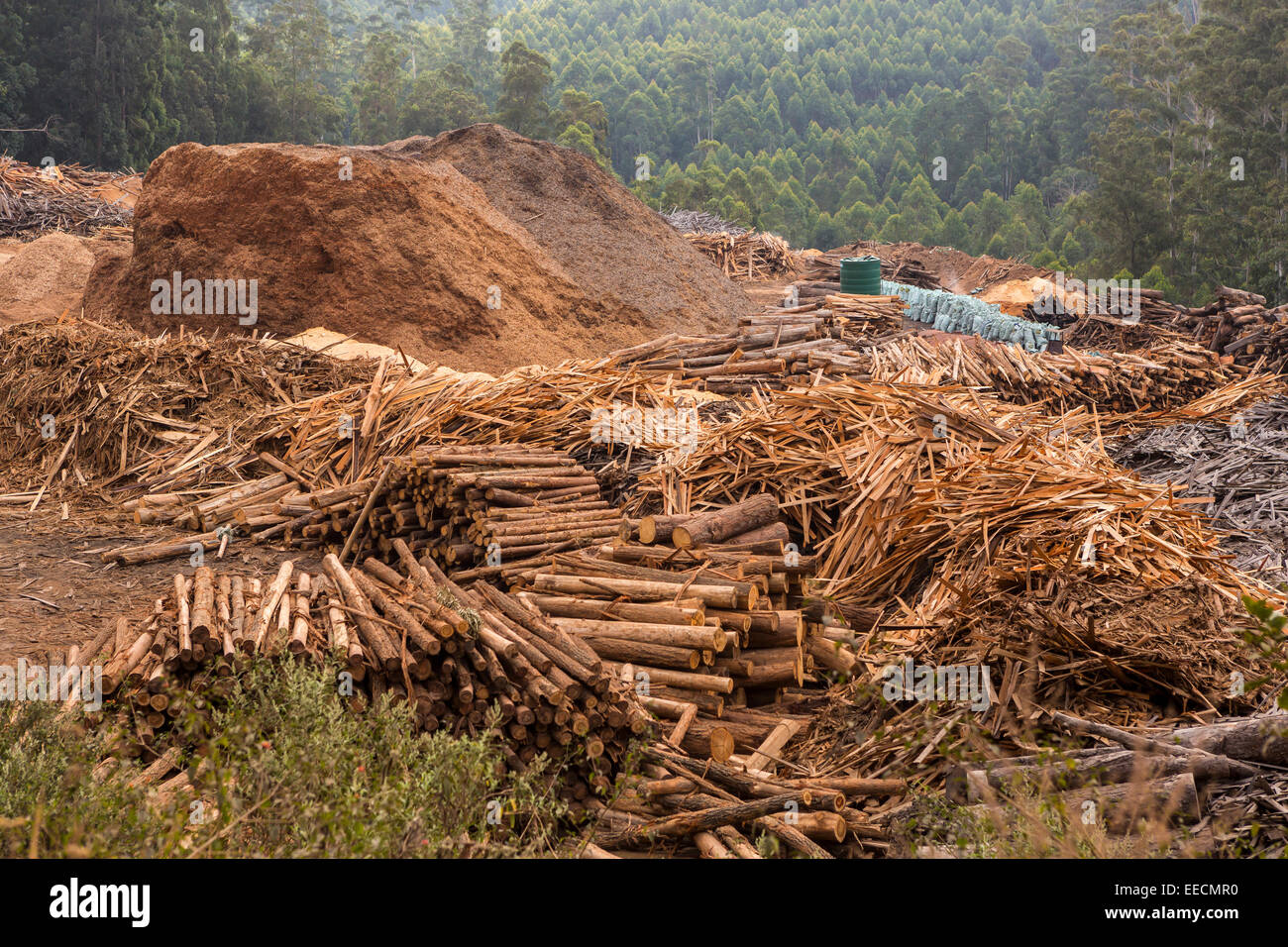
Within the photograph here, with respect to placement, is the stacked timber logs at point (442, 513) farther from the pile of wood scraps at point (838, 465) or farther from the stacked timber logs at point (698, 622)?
the pile of wood scraps at point (838, 465)

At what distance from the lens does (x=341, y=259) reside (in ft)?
48.1

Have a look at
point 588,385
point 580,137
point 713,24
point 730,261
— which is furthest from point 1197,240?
point 713,24

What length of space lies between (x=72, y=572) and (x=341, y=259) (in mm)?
7521

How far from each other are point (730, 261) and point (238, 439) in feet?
73.5

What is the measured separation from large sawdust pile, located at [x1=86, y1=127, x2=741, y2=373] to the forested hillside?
8.14 metres

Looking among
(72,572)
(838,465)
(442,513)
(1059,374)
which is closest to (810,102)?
(1059,374)

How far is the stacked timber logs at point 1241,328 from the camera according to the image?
717 inches

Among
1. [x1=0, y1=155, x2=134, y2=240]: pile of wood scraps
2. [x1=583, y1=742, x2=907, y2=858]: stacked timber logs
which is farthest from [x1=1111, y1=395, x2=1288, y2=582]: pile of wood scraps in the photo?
[x1=0, y1=155, x2=134, y2=240]: pile of wood scraps

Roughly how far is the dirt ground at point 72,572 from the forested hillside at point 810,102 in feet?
51.4

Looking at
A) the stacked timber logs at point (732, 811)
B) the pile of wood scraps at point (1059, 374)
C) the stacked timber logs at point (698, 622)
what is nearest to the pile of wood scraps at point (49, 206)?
the pile of wood scraps at point (1059, 374)

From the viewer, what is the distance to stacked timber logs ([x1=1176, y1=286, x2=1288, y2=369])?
1822 centimetres

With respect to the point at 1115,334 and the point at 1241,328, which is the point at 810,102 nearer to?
the point at 1115,334

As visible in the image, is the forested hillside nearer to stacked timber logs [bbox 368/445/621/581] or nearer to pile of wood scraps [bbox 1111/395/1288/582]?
pile of wood scraps [bbox 1111/395/1288/582]

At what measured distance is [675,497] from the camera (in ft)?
28.9
